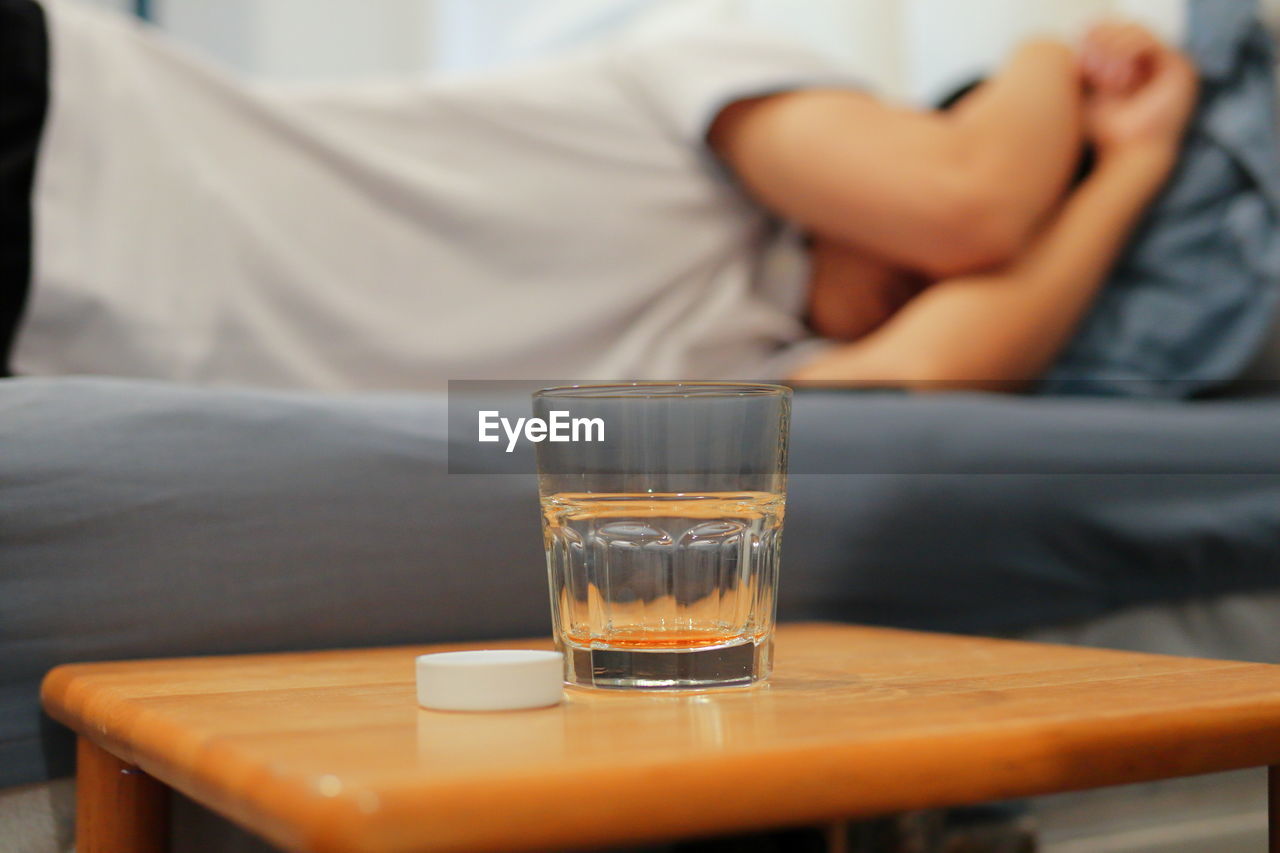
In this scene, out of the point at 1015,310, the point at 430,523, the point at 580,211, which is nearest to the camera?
the point at 430,523

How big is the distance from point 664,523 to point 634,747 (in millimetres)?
119

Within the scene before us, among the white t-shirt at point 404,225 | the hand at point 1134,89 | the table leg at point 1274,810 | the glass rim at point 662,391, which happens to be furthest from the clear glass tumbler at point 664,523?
the hand at point 1134,89

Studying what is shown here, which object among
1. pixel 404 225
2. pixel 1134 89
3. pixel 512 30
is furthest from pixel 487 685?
pixel 512 30

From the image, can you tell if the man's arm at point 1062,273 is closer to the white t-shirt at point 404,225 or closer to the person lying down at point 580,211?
the person lying down at point 580,211

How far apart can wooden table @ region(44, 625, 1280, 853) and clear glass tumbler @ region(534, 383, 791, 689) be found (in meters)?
0.02

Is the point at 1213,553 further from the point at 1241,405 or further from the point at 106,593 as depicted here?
the point at 106,593

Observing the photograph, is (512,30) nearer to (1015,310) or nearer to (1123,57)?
(1123,57)

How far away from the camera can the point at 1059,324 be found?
1.10 metres

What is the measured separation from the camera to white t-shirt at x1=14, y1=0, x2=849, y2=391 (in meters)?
0.92

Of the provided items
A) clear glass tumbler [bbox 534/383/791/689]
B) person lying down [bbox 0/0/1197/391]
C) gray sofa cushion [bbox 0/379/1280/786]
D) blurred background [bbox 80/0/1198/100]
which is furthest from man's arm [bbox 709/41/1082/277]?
clear glass tumbler [bbox 534/383/791/689]

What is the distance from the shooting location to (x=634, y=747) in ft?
1.08

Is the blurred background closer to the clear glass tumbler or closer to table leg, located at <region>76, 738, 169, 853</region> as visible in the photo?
the clear glass tumbler

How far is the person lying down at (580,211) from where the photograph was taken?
3.06 feet

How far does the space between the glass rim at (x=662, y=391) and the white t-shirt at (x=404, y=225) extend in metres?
0.58
